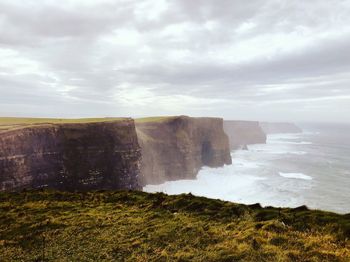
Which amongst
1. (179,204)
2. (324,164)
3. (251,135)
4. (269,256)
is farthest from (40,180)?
(251,135)

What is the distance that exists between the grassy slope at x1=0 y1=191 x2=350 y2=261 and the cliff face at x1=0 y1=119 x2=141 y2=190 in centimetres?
2905

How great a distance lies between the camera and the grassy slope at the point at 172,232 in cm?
1219

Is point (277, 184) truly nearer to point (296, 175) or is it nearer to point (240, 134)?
point (296, 175)

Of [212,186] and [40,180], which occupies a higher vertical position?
[40,180]

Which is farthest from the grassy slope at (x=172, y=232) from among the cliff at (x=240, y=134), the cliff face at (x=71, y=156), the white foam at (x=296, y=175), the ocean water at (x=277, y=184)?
the cliff at (x=240, y=134)

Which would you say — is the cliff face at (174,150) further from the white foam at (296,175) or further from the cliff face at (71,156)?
the white foam at (296,175)

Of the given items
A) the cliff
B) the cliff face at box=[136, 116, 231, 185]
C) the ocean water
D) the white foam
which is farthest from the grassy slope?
the cliff

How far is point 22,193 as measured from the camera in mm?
27031

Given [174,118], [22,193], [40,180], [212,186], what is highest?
[174,118]

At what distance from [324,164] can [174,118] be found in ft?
191

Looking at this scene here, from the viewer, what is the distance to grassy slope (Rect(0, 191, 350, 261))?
40.0 feet

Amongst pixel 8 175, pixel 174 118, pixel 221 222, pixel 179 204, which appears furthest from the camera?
pixel 174 118

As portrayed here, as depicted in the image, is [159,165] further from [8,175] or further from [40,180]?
[8,175]

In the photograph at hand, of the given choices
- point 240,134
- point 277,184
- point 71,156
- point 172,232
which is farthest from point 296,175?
point 240,134
